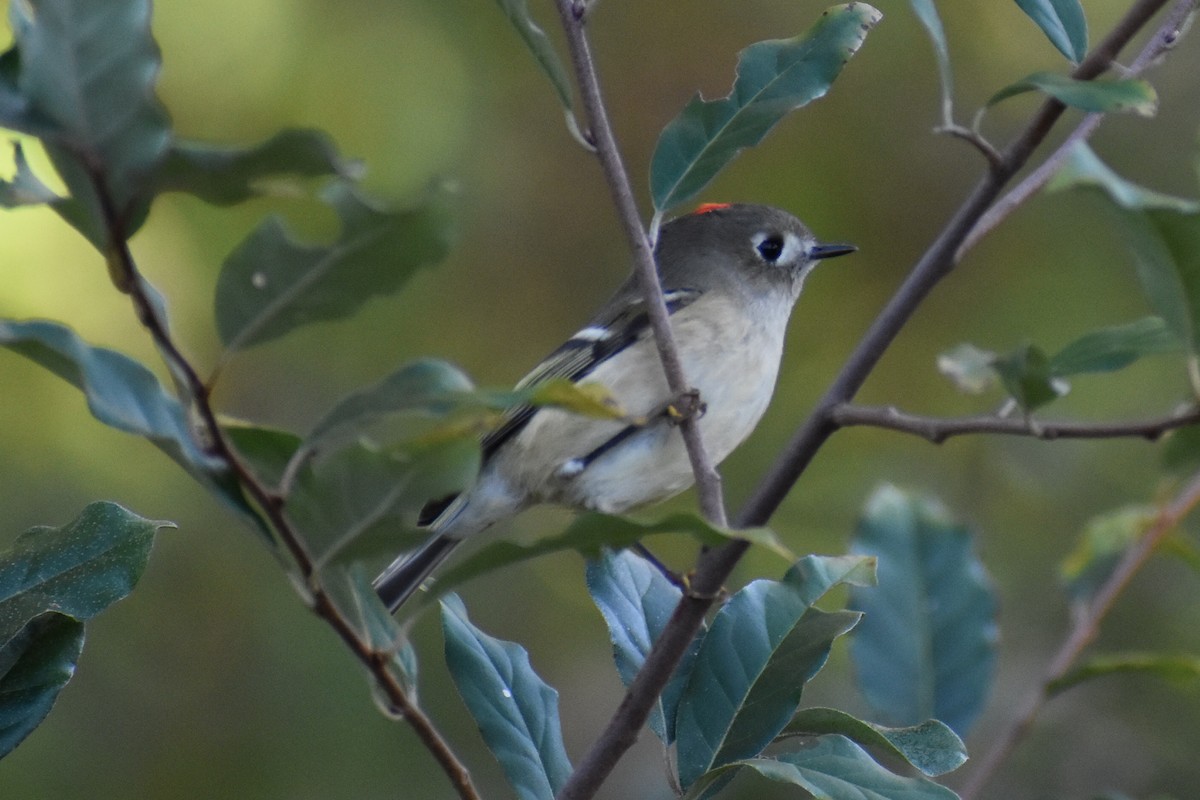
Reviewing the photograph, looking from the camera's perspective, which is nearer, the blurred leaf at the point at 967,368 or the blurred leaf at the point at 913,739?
the blurred leaf at the point at 913,739

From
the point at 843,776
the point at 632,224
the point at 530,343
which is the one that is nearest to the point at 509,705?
the point at 843,776

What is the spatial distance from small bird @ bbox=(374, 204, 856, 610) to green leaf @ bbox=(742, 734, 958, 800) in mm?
938

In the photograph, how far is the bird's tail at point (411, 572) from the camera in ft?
7.35

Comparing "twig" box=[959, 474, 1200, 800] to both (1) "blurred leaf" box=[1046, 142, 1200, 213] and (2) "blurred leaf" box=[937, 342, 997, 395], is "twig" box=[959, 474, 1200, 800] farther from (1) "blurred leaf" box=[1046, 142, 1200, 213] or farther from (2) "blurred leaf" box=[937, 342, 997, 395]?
(1) "blurred leaf" box=[1046, 142, 1200, 213]

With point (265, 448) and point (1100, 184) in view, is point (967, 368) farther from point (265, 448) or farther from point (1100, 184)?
point (265, 448)

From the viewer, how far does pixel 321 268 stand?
855 mm

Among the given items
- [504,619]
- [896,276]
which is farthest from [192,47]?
[896,276]

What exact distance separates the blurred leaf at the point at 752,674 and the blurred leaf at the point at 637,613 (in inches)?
2.8

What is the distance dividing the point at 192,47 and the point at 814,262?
1.67 m

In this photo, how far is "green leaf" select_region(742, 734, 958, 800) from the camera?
1071mm

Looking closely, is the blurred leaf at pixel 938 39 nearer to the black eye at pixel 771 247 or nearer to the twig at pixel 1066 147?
the twig at pixel 1066 147

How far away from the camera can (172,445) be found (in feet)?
2.71

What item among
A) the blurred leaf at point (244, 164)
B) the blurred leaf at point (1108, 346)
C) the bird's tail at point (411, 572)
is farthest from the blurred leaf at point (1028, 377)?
the bird's tail at point (411, 572)

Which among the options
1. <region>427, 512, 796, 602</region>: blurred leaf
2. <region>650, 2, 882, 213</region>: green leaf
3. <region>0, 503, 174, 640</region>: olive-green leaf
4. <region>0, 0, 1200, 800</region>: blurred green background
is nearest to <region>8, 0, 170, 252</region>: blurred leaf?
<region>427, 512, 796, 602</region>: blurred leaf
